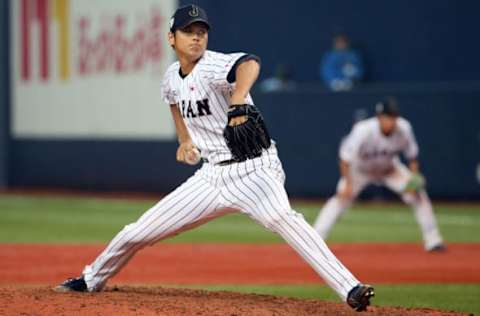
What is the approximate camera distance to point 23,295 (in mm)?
7180

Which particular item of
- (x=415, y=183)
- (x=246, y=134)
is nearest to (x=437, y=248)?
(x=415, y=183)

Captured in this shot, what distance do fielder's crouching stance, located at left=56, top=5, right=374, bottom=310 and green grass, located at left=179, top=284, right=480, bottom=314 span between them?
207cm

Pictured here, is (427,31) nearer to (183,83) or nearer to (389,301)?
(389,301)

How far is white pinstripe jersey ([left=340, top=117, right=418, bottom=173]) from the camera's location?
1292 cm

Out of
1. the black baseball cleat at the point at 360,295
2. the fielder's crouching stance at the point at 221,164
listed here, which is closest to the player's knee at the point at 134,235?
the fielder's crouching stance at the point at 221,164

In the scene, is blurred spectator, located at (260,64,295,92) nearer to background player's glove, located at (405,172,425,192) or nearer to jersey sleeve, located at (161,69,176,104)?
background player's glove, located at (405,172,425,192)

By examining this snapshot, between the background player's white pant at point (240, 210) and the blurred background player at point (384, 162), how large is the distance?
6002 mm

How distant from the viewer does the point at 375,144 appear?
1298 cm

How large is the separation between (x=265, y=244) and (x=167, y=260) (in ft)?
6.53

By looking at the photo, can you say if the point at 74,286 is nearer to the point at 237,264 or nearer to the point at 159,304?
the point at 159,304

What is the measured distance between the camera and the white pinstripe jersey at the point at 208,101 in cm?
676

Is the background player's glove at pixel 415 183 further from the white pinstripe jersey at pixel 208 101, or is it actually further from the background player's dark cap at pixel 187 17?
the background player's dark cap at pixel 187 17

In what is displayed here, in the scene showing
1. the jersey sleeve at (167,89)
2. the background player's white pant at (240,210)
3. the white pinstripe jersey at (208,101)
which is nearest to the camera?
the background player's white pant at (240,210)

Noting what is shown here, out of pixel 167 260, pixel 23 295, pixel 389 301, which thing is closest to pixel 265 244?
pixel 167 260
